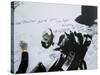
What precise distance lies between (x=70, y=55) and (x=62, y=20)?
31cm

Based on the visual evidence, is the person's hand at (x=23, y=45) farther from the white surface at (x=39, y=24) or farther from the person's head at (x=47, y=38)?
the person's head at (x=47, y=38)

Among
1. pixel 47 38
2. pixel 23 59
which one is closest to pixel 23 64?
pixel 23 59

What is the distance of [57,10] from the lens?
1.81 meters

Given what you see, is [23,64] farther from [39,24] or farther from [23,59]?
[39,24]

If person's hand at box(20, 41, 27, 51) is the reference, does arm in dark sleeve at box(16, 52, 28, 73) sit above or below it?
below

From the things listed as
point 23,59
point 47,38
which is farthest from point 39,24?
point 23,59

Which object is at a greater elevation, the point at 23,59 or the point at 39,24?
Result: the point at 39,24

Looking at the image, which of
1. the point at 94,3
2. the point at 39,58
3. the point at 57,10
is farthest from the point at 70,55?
the point at 94,3

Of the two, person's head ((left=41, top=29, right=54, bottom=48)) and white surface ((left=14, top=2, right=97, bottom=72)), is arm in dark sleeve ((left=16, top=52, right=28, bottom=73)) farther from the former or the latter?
person's head ((left=41, top=29, right=54, bottom=48))

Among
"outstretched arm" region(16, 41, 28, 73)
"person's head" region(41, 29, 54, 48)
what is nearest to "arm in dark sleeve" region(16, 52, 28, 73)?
"outstretched arm" region(16, 41, 28, 73)

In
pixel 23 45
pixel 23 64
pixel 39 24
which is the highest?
pixel 39 24

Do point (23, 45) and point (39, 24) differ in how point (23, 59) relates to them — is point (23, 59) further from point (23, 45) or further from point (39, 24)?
point (39, 24)

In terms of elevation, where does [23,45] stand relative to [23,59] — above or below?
above

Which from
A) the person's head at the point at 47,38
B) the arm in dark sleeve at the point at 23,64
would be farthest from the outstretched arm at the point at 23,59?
the person's head at the point at 47,38
